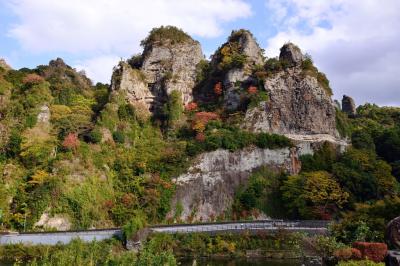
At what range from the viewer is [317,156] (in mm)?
45375

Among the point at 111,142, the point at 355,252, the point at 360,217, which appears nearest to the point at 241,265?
the point at 360,217

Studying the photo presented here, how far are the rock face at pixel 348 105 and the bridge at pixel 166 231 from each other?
46771mm

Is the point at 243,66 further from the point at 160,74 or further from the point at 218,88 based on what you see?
the point at 160,74

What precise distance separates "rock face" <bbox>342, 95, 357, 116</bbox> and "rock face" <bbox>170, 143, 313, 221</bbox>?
112ft

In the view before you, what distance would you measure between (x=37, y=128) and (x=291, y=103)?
2772 centimetres

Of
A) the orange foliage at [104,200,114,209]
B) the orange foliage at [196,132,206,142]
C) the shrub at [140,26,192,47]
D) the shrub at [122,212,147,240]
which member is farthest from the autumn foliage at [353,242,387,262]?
the shrub at [140,26,192,47]

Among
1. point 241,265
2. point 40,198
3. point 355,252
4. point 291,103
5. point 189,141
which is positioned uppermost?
point 291,103

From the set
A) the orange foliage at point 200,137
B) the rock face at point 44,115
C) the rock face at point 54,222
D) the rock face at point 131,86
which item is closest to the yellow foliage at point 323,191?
the orange foliage at point 200,137

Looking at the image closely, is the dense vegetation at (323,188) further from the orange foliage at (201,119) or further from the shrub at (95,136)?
the shrub at (95,136)

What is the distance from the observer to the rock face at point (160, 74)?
53062 mm

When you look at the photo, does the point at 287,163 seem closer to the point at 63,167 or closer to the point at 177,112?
the point at 177,112

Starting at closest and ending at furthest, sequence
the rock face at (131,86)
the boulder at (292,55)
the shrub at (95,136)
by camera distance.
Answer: the shrub at (95,136), the boulder at (292,55), the rock face at (131,86)

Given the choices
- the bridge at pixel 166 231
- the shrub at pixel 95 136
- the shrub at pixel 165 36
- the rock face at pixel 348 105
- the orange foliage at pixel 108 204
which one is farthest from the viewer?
the rock face at pixel 348 105

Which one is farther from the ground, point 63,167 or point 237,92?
point 237,92
